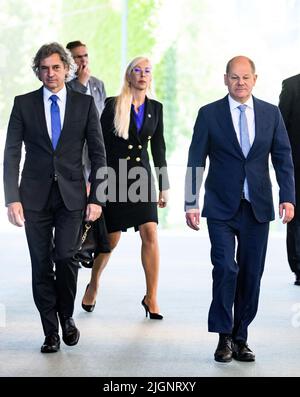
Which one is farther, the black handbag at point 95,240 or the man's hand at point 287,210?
the black handbag at point 95,240

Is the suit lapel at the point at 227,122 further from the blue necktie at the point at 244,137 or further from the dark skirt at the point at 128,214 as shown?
the dark skirt at the point at 128,214

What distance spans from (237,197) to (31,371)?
52.7 inches

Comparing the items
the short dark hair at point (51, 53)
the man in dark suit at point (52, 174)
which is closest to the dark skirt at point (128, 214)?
the man in dark suit at point (52, 174)

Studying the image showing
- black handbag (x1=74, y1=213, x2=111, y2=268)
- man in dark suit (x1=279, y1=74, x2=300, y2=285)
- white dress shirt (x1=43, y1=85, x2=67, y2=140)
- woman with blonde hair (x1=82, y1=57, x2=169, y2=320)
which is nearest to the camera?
white dress shirt (x1=43, y1=85, x2=67, y2=140)

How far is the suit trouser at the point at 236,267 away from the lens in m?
5.89

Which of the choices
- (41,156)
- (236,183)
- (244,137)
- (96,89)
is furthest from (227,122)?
(96,89)

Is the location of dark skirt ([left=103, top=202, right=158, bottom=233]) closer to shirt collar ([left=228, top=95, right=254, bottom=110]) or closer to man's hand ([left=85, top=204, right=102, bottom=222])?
man's hand ([left=85, top=204, right=102, bottom=222])

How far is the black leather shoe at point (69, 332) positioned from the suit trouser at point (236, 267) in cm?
77

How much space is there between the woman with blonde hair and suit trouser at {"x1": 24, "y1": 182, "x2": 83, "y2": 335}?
3.55 ft

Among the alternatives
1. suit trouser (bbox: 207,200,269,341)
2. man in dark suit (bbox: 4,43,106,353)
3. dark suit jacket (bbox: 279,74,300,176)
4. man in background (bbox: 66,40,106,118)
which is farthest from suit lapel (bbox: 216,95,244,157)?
man in background (bbox: 66,40,106,118)

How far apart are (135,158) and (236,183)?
1482mm

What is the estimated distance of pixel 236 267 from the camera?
593cm

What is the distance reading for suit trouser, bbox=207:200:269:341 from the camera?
5.89 meters

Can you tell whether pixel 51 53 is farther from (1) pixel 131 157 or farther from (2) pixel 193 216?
(1) pixel 131 157
